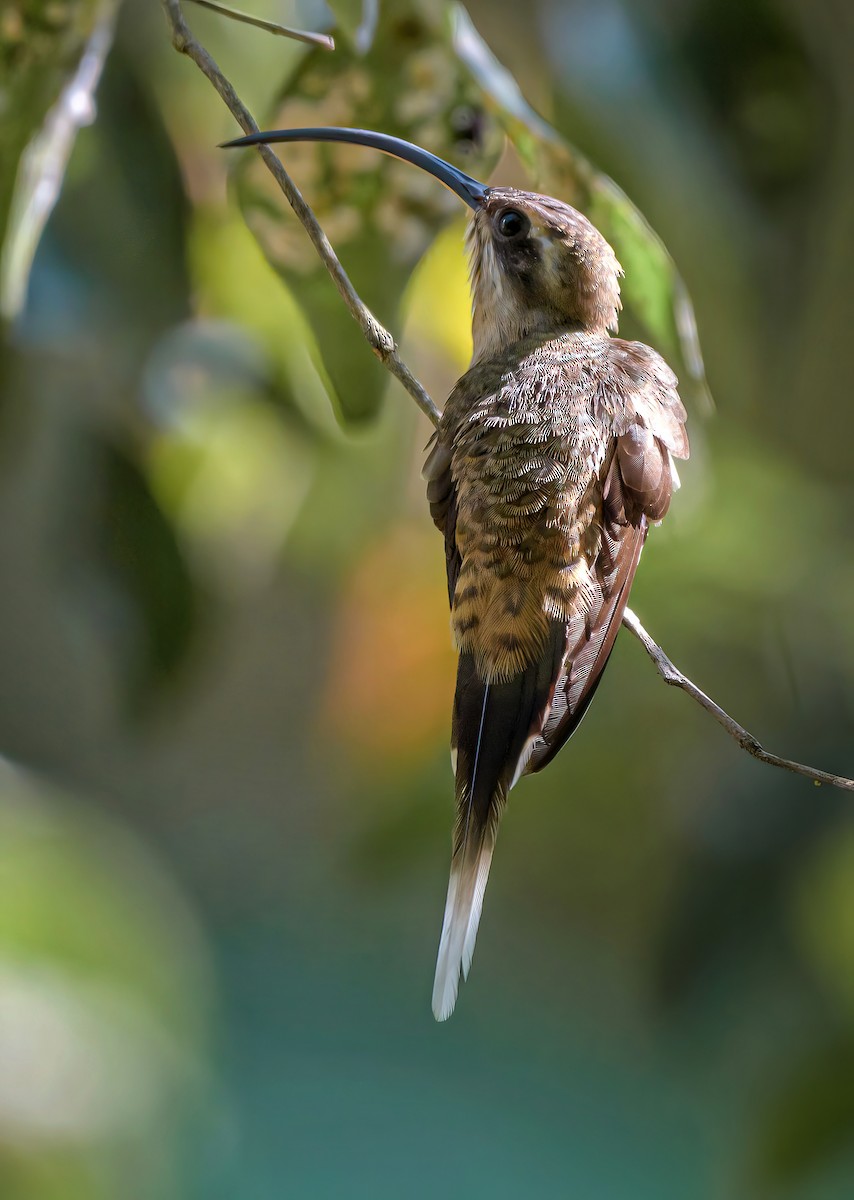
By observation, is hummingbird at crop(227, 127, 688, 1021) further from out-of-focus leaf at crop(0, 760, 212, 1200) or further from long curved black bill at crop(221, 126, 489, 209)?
out-of-focus leaf at crop(0, 760, 212, 1200)

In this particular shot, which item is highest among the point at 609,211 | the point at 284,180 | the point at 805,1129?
the point at 609,211

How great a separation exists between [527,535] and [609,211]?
257mm

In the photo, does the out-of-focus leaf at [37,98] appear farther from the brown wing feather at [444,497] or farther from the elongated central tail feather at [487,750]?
the elongated central tail feather at [487,750]

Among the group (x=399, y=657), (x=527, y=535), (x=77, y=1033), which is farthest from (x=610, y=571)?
(x=399, y=657)

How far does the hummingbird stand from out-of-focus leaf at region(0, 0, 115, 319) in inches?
6.7

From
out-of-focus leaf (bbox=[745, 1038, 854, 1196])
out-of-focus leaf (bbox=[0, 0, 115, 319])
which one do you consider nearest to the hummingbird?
out-of-focus leaf (bbox=[0, 0, 115, 319])

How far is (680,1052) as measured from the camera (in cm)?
332

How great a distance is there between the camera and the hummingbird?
0.93 m

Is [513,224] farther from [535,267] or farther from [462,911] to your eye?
[462,911]

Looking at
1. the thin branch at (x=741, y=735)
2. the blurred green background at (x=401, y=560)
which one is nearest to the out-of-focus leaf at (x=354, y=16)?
the blurred green background at (x=401, y=560)

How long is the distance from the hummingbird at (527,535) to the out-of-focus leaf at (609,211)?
68 millimetres

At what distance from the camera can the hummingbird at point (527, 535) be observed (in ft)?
3.05

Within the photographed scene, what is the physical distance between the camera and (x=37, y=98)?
0.97 m

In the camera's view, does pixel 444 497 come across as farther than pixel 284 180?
Yes
